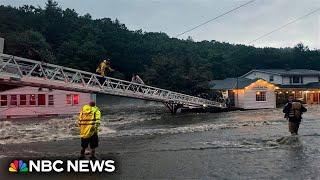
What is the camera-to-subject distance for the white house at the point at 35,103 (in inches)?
1608

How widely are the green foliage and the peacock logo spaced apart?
131 feet

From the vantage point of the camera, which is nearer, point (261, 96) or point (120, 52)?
point (261, 96)

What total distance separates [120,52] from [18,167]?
83103mm

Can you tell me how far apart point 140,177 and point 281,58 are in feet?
344

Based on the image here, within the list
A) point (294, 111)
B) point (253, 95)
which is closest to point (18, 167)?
point (294, 111)

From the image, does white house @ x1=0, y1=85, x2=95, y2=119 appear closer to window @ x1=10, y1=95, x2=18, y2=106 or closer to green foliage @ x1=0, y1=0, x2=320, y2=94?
window @ x1=10, y1=95, x2=18, y2=106

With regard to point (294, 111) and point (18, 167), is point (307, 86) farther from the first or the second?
point (18, 167)

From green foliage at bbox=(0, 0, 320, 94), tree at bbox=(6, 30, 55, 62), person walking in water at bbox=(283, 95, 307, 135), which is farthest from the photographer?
tree at bbox=(6, 30, 55, 62)

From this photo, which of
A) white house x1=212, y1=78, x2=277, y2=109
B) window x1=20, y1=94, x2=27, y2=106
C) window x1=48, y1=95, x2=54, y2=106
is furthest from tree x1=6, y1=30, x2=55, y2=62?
white house x1=212, y1=78, x2=277, y2=109

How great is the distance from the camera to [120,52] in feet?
308

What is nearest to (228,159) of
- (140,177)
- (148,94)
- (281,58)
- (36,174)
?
(140,177)

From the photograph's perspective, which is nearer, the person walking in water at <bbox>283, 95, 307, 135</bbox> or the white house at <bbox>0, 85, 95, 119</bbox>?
the person walking in water at <bbox>283, 95, 307, 135</bbox>

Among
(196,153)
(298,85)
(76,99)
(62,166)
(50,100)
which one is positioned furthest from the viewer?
(298,85)

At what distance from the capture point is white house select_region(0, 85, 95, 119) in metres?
40.8
